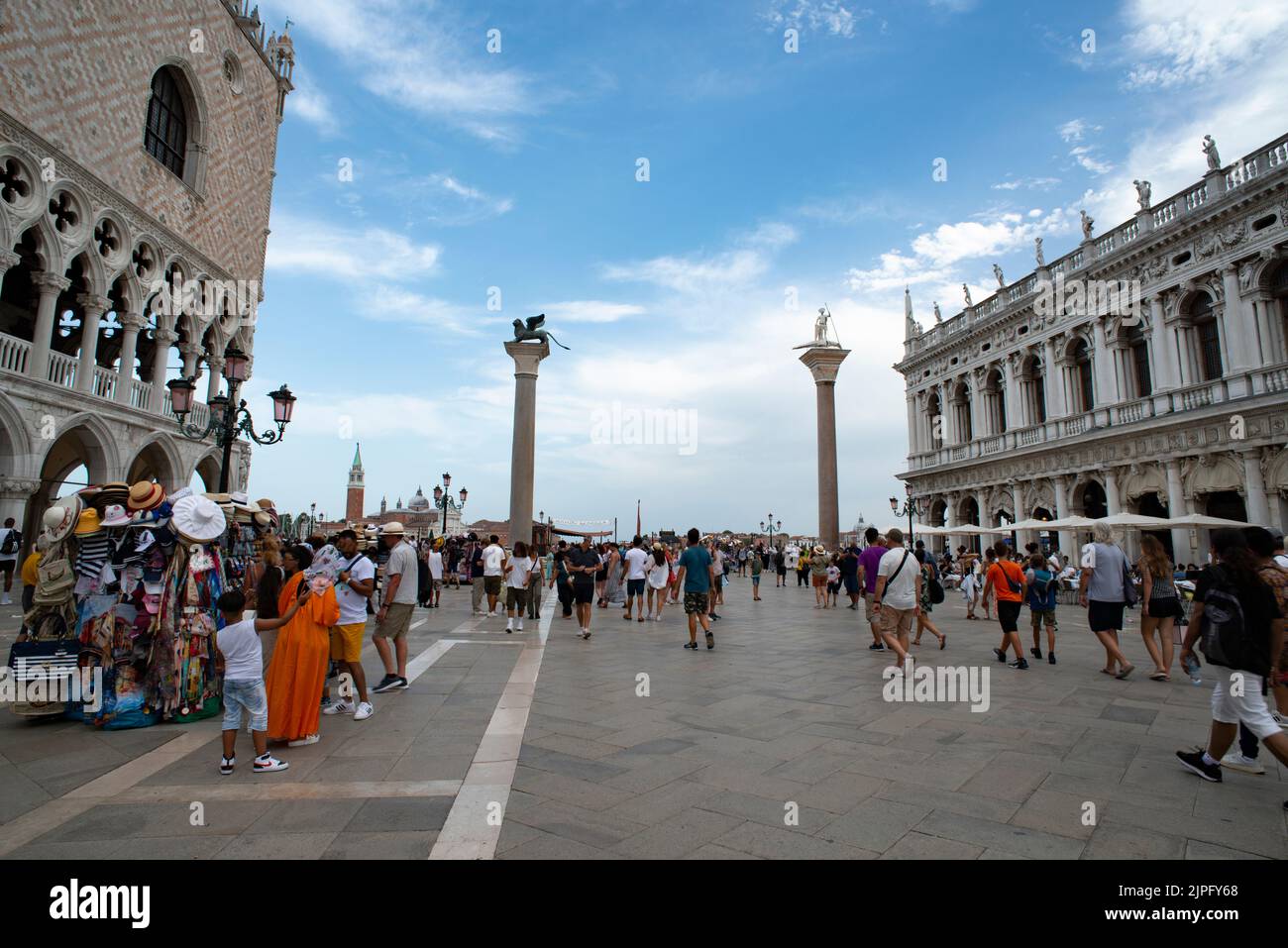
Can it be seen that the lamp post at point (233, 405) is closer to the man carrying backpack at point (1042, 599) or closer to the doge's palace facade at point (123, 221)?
the doge's palace facade at point (123, 221)

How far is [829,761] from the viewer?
407 cm

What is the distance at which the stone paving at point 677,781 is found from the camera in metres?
2.95

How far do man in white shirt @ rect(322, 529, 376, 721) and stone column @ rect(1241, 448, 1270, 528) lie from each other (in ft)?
71.2

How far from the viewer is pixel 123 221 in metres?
17.2

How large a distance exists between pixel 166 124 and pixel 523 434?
13.9m

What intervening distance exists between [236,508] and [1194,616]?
8.24 metres

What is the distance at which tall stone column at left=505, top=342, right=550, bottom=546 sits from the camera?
755 inches

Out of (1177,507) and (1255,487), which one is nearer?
(1255,487)

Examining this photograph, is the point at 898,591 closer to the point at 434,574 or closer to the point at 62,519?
the point at 62,519

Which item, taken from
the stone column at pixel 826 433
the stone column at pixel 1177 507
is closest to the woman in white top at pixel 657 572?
the stone column at pixel 826 433

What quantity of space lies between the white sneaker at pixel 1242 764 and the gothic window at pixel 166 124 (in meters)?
24.6

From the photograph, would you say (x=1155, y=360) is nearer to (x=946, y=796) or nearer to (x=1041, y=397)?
(x=1041, y=397)

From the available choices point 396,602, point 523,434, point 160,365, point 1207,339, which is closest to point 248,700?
point 396,602
